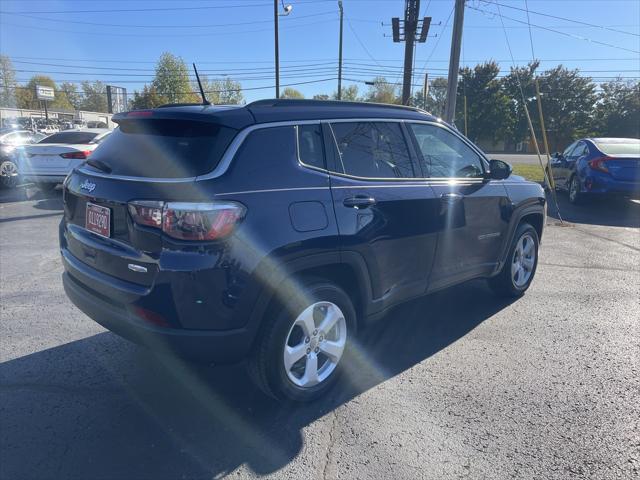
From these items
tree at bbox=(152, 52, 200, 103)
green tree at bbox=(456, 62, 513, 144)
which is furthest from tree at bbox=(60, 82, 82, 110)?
green tree at bbox=(456, 62, 513, 144)

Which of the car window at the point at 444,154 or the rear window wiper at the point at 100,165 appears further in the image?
the car window at the point at 444,154

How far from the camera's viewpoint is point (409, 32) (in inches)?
742

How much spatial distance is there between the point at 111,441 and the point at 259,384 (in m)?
0.87

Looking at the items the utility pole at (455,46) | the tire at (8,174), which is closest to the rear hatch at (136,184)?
the tire at (8,174)

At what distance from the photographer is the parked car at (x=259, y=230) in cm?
245

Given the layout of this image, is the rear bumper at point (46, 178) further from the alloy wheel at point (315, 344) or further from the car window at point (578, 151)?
the car window at point (578, 151)

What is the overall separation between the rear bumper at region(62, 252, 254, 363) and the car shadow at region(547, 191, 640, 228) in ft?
29.0

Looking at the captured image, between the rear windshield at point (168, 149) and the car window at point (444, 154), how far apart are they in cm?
178

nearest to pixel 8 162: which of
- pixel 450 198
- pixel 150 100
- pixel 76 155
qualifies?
pixel 76 155

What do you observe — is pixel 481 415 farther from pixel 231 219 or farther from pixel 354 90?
pixel 354 90

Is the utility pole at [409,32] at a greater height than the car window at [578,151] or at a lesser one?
greater

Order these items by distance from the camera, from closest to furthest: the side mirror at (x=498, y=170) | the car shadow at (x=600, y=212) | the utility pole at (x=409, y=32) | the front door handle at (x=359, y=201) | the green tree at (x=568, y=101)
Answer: the front door handle at (x=359, y=201)
the side mirror at (x=498, y=170)
the car shadow at (x=600, y=212)
the utility pole at (x=409, y=32)
the green tree at (x=568, y=101)

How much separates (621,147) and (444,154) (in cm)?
844

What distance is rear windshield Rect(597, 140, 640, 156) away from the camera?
32.9 ft
